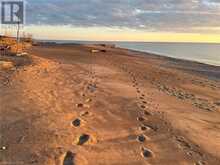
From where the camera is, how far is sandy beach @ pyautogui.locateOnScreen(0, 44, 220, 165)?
702 cm

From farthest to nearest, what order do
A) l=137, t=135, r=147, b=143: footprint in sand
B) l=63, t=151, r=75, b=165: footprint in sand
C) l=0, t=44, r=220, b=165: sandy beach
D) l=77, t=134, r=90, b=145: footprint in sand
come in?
l=137, t=135, r=147, b=143: footprint in sand
l=77, t=134, r=90, b=145: footprint in sand
l=0, t=44, r=220, b=165: sandy beach
l=63, t=151, r=75, b=165: footprint in sand

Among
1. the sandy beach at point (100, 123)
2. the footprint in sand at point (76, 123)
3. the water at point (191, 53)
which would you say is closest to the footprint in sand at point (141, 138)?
the sandy beach at point (100, 123)

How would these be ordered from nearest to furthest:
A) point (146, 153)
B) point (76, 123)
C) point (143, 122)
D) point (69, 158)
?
1. point (69, 158)
2. point (146, 153)
3. point (76, 123)
4. point (143, 122)

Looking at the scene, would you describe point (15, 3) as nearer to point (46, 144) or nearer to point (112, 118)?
point (112, 118)

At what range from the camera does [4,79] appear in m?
12.4

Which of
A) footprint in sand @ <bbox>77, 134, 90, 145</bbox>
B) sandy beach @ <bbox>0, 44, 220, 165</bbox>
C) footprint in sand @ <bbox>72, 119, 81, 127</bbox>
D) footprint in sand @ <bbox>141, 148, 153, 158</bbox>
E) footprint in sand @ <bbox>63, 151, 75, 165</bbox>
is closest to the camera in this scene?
footprint in sand @ <bbox>63, 151, 75, 165</bbox>

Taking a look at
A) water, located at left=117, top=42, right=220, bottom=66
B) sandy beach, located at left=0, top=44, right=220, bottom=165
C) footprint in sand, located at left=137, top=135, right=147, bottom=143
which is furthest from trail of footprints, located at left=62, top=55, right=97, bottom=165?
A: water, located at left=117, top=42, right=220, bottom=66

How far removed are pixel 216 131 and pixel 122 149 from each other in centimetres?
277

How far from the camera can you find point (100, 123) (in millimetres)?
8875

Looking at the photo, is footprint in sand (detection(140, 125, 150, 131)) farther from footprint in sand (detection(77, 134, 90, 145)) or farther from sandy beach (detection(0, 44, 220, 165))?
footprint in sand (detection(77, 134, 90, 145))

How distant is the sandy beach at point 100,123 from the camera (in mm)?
7020

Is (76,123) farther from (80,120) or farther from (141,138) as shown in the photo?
(141,138)

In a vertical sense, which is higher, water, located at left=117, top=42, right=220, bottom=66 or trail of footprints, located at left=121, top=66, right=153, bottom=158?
trail of footprints, located at left=121, top=66, right=153, bottom=158

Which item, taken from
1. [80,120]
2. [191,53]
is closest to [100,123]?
[80,120]
